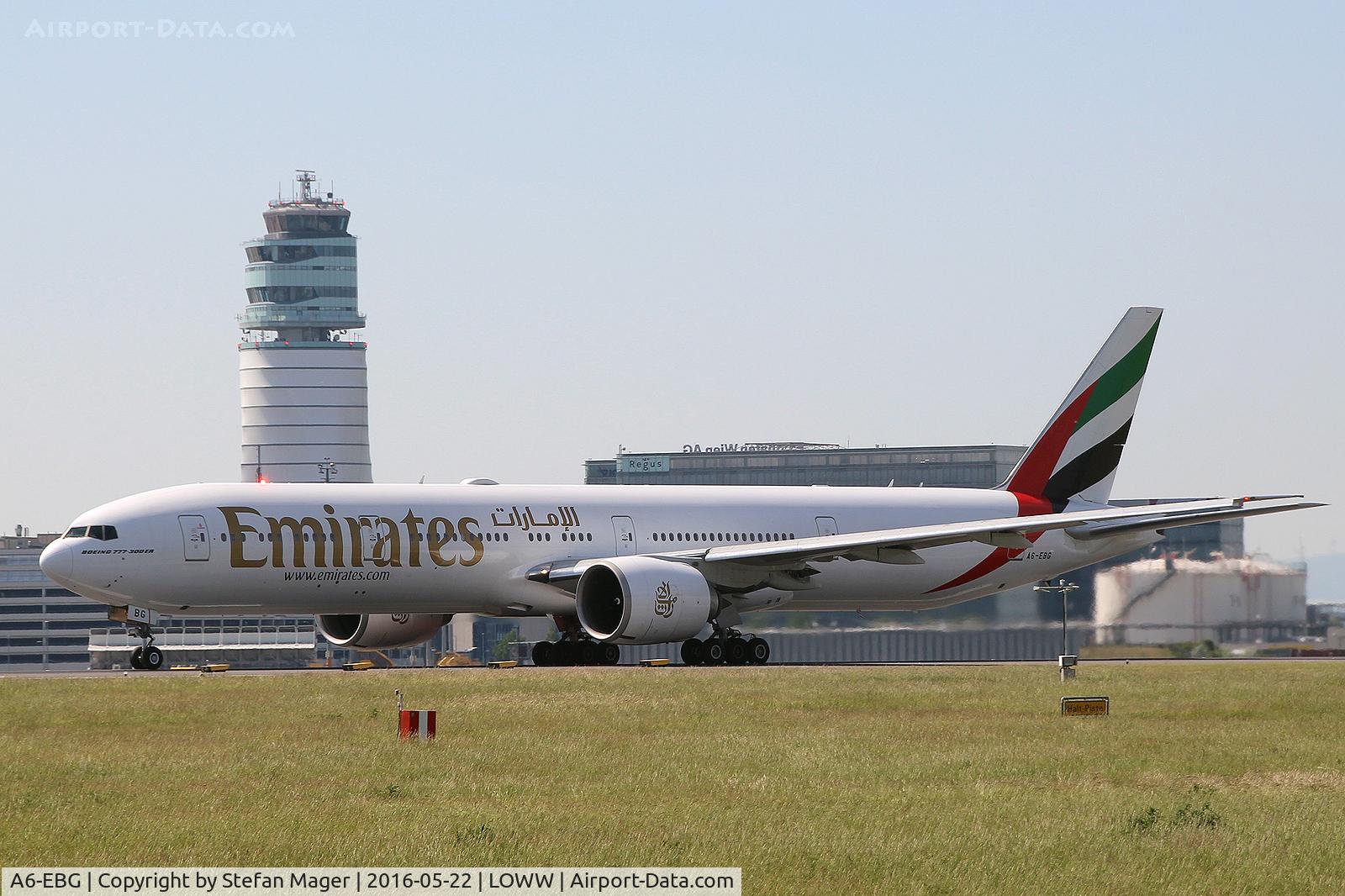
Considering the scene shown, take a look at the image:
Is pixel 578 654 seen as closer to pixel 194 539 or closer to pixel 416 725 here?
pixel 194 539

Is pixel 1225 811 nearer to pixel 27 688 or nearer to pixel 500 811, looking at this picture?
pixel 500 811

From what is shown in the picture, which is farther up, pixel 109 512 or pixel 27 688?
pixel 109 512

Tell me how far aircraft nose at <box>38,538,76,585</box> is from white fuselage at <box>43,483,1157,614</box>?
0.05 meters

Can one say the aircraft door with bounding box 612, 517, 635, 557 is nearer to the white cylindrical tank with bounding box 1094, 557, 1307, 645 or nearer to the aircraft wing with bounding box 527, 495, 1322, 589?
the aircraft wing with bounding box 527, 495, 1322, 589

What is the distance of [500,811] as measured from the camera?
1445 cm

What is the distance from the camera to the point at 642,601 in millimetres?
35969

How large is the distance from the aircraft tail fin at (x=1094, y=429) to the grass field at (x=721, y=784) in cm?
1586

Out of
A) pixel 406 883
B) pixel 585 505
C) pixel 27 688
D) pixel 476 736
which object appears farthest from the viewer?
pixel 585 505

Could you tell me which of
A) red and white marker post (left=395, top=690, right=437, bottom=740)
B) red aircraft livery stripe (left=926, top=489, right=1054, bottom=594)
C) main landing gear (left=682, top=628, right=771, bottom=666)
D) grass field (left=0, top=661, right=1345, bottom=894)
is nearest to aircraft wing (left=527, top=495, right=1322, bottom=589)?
main landing gear (left=682, top=628, right=771, bottom=666)

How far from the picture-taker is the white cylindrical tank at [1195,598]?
43.3 metres

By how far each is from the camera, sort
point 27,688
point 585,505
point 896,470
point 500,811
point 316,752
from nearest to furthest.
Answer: point 500,811 → point 316,752 → point 27,688 → point 585,505 → point 896,470

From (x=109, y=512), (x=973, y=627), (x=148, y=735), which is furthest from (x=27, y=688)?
(x=973, y=627)

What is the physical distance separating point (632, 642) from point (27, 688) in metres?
11.6

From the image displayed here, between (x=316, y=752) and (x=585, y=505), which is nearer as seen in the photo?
(x=316, y=752)
